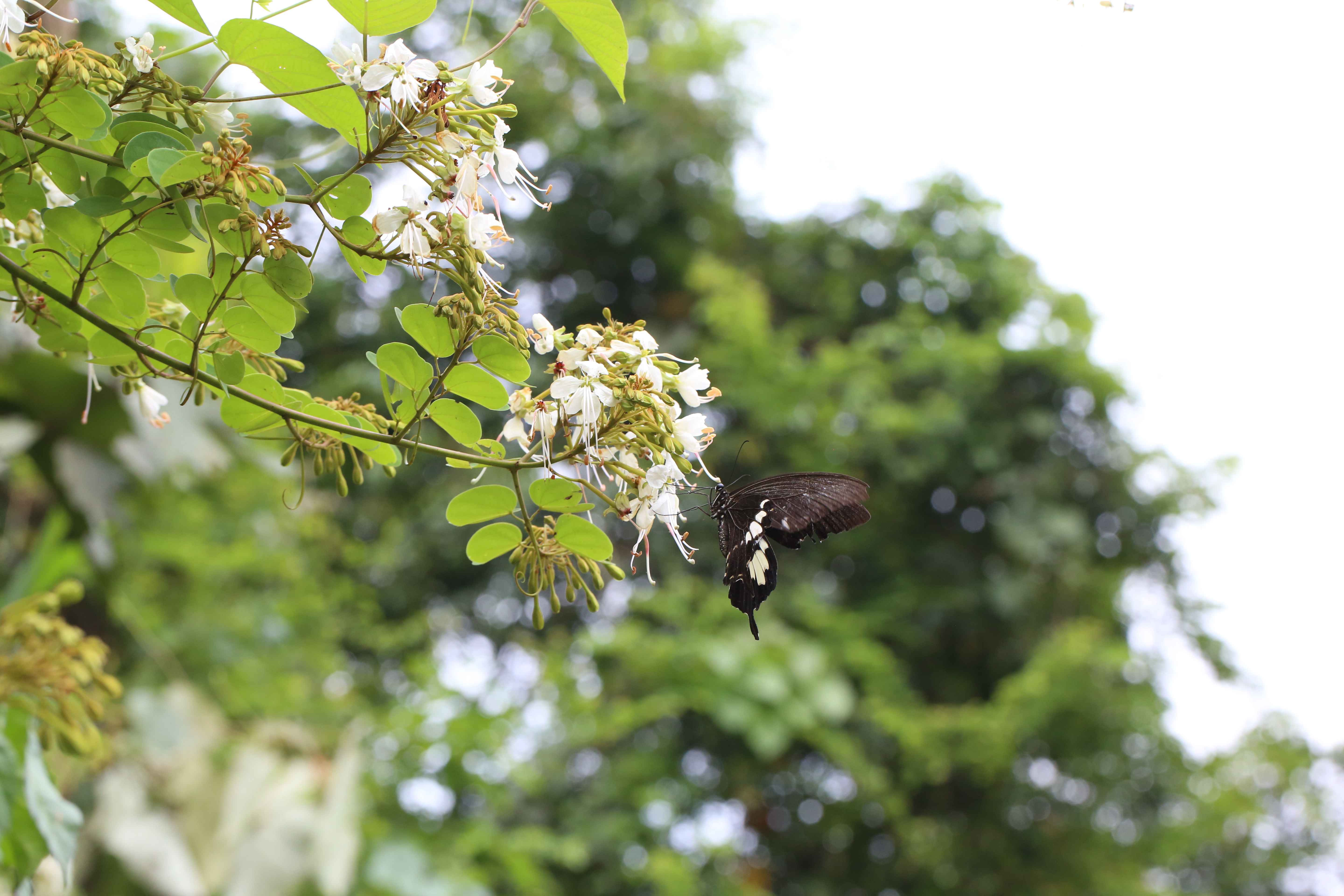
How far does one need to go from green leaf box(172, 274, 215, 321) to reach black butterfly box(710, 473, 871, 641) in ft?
0.90

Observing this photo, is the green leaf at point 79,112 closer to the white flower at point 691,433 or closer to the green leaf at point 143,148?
the green leaf at point 143,148

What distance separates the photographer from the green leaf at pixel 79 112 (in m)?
0.43

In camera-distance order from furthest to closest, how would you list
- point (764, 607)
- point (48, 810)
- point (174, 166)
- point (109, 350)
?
point (764, 607) < point (48, 810) < point (109, 350) < point (174, 166)

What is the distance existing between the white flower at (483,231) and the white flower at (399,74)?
2.1 inches

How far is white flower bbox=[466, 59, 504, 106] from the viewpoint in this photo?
17.3 inches

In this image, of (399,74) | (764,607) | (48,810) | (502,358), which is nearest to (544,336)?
(502,358)

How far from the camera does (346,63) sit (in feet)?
1.43

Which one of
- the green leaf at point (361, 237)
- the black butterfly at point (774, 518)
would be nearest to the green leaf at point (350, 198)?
the green leaf at point (361, 237)

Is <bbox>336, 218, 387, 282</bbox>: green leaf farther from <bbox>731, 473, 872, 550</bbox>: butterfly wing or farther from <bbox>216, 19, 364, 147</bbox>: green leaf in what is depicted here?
<bbox>731, 473, 872, 550</bbox>: butterfly wing

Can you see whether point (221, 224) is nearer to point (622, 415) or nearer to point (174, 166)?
point (174, 166)

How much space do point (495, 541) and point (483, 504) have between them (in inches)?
0.9

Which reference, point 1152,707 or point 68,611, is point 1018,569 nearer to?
point 1152,707

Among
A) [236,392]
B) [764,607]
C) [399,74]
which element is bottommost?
[236,392]

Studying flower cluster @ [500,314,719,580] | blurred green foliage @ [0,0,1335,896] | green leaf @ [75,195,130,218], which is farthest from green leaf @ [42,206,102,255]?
blurred green foliage @ [0,0,1335,896]
